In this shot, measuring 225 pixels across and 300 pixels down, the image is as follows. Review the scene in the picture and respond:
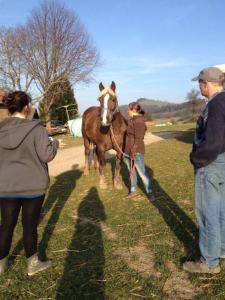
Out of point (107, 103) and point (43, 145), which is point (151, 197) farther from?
point (43, 145)

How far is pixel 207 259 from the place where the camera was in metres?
3.97

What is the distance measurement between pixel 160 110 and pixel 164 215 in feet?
237

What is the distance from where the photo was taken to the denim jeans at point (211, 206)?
3771 mm

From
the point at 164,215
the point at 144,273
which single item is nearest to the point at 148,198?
the point at 164,215

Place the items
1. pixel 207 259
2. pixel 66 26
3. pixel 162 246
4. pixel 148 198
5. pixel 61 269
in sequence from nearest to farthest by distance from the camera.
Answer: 1. pixel 207 259
2. pixel 61 269
3. pixel 162 246
4. pixel 148 198
5. pixel 66 26

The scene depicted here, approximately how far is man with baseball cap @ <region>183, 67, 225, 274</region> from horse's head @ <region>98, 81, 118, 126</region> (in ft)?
Answer: 14.5

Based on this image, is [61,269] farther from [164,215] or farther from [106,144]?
[106,144]

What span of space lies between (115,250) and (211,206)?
63.9 inches

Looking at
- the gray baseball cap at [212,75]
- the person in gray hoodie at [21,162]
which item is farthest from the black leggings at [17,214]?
the gray baseball cap at [212,75]

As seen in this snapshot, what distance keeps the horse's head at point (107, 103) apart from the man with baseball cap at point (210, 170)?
4416mm

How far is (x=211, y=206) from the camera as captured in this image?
3838 mm

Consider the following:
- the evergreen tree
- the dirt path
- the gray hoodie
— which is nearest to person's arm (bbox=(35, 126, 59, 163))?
the gray hoodie

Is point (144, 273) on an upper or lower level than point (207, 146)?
lower

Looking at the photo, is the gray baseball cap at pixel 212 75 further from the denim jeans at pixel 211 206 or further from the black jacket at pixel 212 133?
the denim jeans at pixel 211 206
